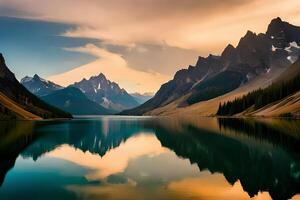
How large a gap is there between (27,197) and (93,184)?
760cm

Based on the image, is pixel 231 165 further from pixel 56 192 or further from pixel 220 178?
pixel 56 192

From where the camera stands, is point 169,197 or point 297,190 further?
point 297,190

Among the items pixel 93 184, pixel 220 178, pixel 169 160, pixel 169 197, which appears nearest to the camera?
pixel 169 197

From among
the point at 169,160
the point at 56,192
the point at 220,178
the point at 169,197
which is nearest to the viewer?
the point at 169,197

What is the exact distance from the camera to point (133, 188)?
35188 mm

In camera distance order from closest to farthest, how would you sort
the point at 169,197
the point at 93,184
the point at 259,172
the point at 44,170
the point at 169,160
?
the point at 169,197, the point at 93,184, the point at 259,172, the point at 44,170, the point at 169,160

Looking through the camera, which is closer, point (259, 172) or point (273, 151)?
point (259, 172)

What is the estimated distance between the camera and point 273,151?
62.2 meters

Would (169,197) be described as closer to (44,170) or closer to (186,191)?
(186,191)

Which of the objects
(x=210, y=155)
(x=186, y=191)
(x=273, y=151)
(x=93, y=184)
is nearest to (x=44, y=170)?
(x=93, y=184)

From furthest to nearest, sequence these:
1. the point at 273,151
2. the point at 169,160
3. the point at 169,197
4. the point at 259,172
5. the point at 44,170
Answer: the point at 273,151 → the point at 169,160 → the point at 44,170 → the point at 259,172 → the point at 169,197

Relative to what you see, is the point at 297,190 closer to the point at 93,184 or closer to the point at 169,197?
the point at 169,197

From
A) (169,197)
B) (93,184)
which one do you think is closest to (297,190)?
(169,197)

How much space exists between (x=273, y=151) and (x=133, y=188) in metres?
35.0
